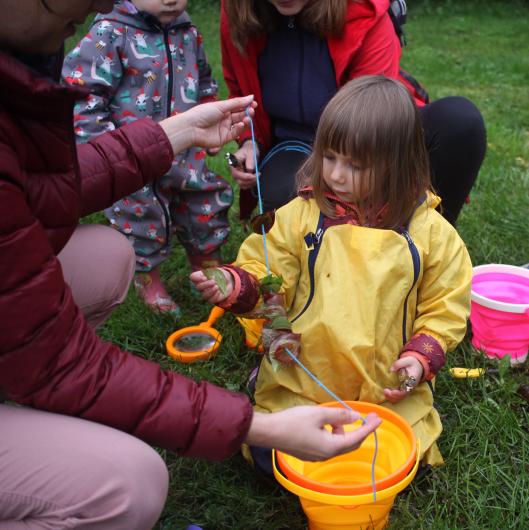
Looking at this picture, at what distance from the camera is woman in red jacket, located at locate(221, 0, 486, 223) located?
2521mm

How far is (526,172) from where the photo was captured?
3840mm

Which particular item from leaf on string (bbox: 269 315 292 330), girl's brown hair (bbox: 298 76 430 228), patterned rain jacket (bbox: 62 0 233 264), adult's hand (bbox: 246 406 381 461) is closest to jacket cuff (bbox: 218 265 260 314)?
leaf on string (bbox: 269 315 292 330)

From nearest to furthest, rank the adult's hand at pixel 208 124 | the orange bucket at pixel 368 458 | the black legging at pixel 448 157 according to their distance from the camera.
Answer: the orange bucket at pixel 368 458, the adult's hand at pixel 208 124, the black legging at pixel 448 157

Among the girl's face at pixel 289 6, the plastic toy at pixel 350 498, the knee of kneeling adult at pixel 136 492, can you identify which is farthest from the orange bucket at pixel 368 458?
the girl's face at pixel 289 6

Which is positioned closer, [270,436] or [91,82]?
[270,436]

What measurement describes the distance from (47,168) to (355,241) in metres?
0.88

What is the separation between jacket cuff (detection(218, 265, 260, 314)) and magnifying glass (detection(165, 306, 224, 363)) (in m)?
0.53

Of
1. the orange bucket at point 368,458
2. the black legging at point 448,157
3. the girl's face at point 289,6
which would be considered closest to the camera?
the orange bucket at point 368,458

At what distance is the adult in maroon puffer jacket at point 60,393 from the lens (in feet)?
4.14

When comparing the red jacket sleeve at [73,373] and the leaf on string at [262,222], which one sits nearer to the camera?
the red jacket sleeve at [73,373]

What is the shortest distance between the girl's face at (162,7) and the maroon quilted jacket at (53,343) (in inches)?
52.5

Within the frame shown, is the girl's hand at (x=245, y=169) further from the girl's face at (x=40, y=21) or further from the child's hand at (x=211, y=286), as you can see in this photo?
the girl's face at (x=40, y=21)

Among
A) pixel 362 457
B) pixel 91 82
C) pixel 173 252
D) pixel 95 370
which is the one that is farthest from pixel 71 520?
pixel 173 252

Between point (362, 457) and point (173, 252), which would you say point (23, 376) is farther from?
point (173, 252)
